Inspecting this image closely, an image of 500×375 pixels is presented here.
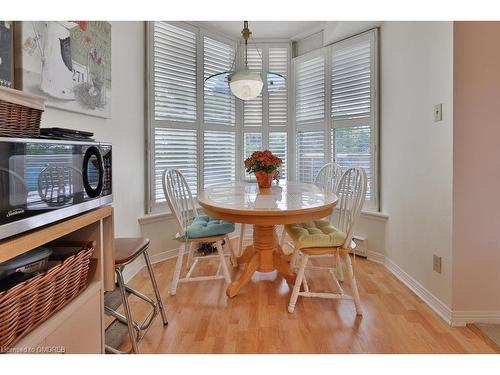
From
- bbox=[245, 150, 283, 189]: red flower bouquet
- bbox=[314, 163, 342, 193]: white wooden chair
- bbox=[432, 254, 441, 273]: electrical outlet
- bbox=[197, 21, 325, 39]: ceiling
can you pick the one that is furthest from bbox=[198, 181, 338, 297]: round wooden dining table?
bbox=[197, 21, 325, 39]: ceiling

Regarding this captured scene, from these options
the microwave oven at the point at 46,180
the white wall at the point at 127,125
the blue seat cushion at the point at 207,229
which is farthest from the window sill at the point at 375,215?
the microwave oven at the point at 46,180

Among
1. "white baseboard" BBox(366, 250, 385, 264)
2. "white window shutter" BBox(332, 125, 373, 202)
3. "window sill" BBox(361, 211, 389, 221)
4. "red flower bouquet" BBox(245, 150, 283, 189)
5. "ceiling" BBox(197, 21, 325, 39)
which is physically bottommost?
"white baseboard" BBox(366, 250, 385, 264)

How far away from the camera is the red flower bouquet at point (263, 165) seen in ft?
8.05

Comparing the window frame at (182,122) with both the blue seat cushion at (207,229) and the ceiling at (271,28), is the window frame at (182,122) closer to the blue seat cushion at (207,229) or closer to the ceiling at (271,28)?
the ceiling at (271,28)

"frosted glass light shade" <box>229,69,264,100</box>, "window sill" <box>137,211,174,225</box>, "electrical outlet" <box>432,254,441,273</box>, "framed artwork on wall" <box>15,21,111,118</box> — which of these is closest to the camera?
"framed artwork on wall" <box>15,21,111,118</box>

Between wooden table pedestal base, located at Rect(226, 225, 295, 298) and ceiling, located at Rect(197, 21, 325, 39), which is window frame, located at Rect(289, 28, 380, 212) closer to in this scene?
ceiling, located at Rect(197, 21, 325, 39)

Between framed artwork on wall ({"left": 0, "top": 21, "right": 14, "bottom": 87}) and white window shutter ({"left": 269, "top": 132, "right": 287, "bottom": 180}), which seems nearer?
framed artwork on wall ({"left": 0, "top": 21, "right": 14, "bottom": 87})

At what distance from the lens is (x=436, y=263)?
1.99 m

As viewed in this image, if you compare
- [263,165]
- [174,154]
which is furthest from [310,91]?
[174,154]

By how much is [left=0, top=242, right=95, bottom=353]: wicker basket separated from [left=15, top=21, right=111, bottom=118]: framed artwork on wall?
3.27 ft

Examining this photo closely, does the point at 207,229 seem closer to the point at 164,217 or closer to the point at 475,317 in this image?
the point at 164,217

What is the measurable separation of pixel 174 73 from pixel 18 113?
8.05ft

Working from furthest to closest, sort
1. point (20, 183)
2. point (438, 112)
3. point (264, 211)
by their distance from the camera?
point (438, 112), point (264, 211), point (20, 183)

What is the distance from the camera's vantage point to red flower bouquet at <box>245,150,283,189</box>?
245cm
